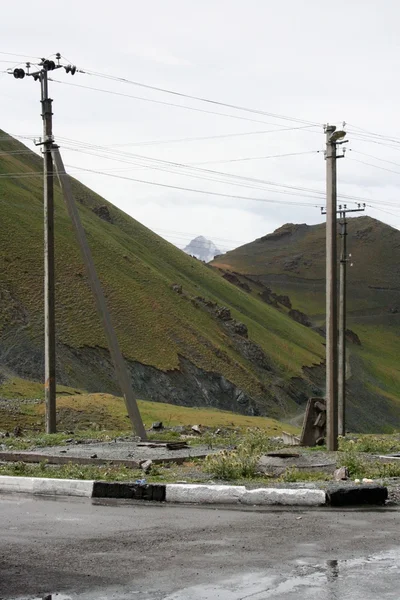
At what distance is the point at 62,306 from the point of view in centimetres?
7369

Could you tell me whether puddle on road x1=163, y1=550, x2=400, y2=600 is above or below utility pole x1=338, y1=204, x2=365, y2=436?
below

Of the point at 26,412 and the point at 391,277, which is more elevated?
the point at 391,277

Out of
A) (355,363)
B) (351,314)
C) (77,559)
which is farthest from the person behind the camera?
(351,314)

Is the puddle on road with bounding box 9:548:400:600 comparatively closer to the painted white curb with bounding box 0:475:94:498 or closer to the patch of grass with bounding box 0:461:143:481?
the painted white curb with bounding box 0:475:94:498

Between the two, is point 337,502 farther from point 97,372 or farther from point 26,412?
point 97,372

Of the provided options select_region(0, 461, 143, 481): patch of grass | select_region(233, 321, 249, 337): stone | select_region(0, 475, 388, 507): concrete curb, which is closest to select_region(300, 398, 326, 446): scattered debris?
select_region(0, 461, 143, 481): patch of grass

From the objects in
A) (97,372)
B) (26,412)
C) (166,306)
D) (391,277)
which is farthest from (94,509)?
(391,277)

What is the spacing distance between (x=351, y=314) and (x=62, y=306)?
119 m

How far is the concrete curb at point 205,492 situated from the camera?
1105 cm

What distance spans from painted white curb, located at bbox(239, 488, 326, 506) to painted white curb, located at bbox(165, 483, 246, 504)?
0.13 m

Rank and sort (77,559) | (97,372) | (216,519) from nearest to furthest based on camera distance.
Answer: (77,559) < (216,519) < (97,372)

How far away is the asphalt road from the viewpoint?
6465mm

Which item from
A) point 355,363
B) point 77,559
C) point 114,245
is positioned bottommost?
point 77,559

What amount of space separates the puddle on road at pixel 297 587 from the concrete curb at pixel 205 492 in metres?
3.92
